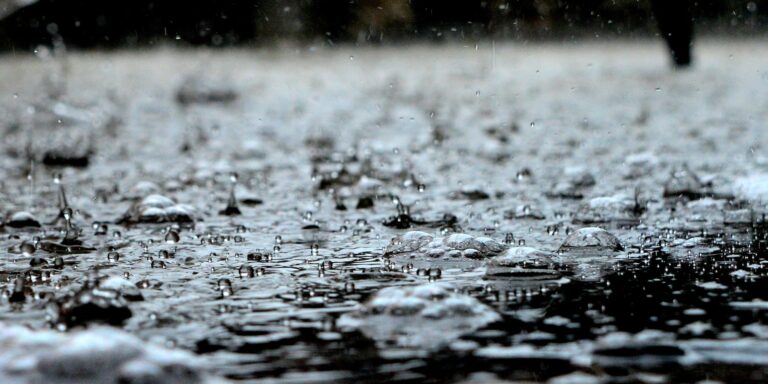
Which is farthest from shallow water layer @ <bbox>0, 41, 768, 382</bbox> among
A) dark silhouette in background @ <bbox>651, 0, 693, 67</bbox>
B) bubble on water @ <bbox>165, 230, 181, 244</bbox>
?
dark silhouette in background @ <bbox>651, 0, 693, 67</bbox>

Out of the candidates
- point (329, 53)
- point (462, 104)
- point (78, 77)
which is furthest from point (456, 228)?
point (329, 53)

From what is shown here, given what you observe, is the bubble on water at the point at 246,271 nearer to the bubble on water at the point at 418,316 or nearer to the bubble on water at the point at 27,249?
the bubble on water at the point at 418,316

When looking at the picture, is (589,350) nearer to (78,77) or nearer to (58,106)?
(58,106)

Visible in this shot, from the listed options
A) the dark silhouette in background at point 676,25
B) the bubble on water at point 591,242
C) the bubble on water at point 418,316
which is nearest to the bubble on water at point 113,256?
the bubble on water at point 418,316

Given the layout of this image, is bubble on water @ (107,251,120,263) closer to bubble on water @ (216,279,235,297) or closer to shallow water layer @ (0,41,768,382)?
shallow water layer @ (0,41,768,382)

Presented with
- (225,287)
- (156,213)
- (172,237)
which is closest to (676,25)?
(156,213)

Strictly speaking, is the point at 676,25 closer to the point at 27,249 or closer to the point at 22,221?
the point at 22,221

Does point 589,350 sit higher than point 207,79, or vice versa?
point 207,79
